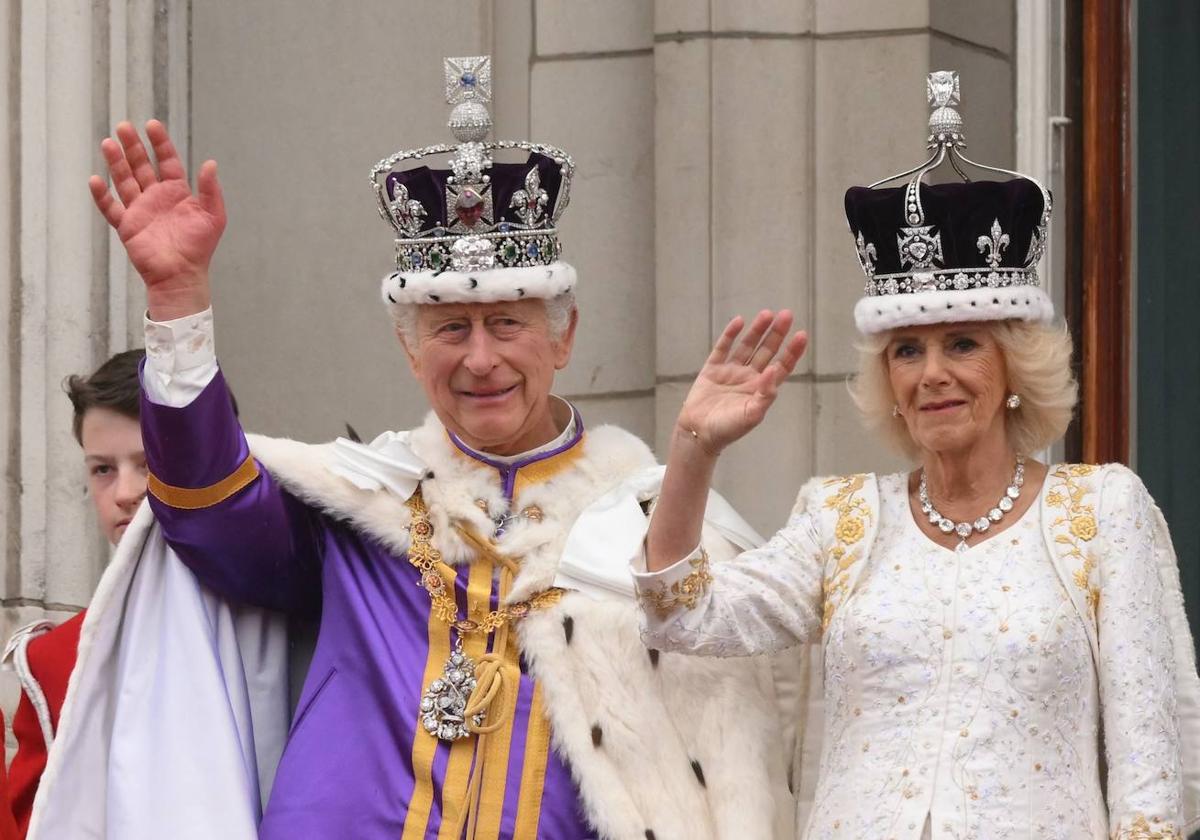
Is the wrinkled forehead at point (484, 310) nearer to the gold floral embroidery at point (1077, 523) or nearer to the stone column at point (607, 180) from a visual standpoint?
the gold floral embroidery at point (1077, 523)

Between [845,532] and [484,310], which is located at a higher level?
[484,310]

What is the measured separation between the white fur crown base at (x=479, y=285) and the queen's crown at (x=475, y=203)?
23 millimetres

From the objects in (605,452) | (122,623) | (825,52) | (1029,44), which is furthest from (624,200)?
(122,623)

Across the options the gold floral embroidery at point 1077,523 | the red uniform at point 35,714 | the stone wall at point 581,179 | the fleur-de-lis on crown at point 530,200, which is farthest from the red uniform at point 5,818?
the gold floral embroidery at point 1077,523

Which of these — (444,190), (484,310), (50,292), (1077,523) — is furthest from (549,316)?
(50,292)

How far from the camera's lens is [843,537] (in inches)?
157

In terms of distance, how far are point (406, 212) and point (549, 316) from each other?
288 millimetres

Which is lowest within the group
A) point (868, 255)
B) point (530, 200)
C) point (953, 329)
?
point (953, 329)

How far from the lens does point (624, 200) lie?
224 inches

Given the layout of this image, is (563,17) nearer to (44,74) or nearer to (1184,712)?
(44,74)

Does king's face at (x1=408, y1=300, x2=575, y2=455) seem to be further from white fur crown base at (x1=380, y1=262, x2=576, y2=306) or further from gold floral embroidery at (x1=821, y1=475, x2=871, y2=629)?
gold floral embroidery at (x1=821, y1=475, x2=871, y2=629)

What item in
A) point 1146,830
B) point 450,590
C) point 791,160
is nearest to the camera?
point 1146,830

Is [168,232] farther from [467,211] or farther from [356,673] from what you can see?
[356,673]

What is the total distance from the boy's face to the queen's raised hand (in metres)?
1.00
